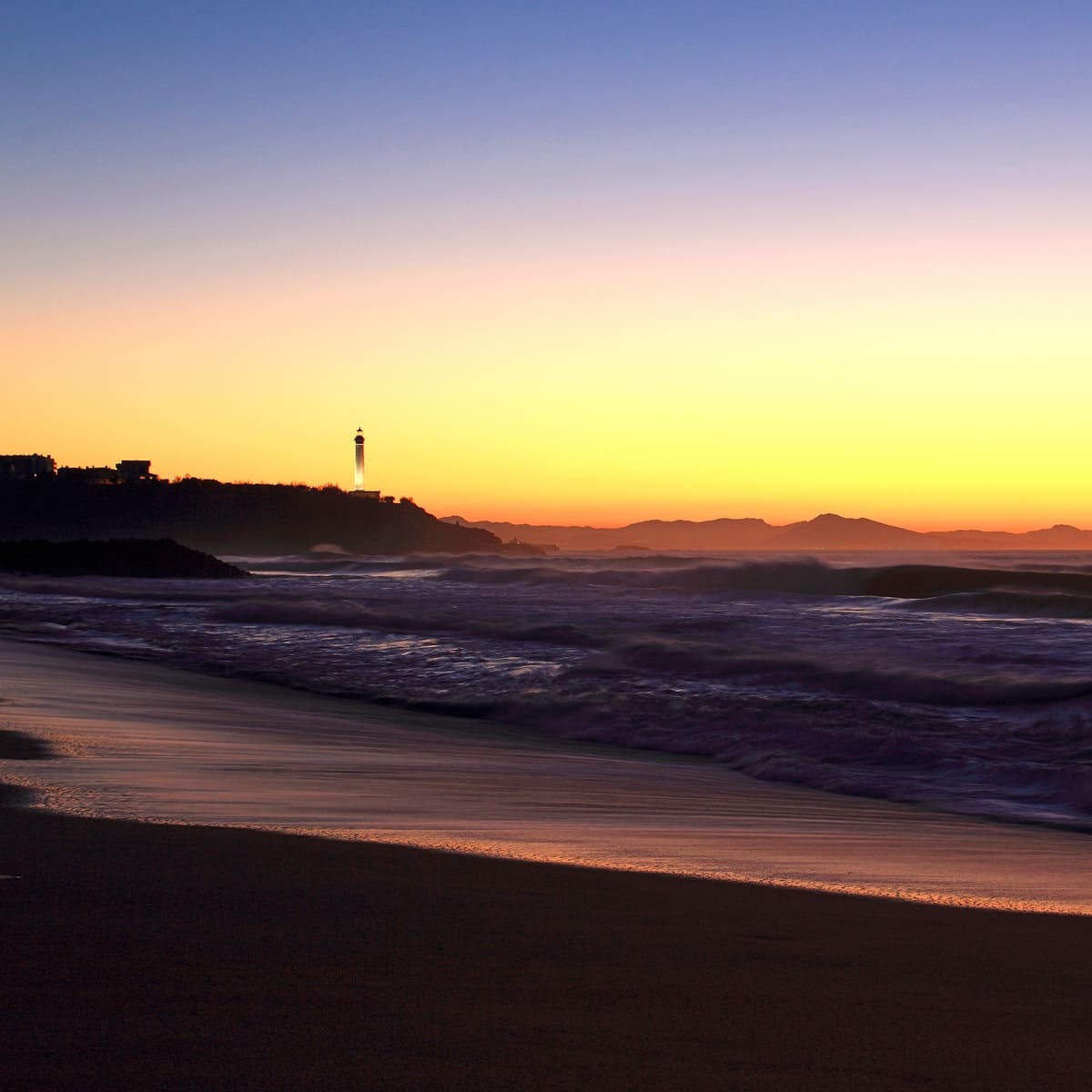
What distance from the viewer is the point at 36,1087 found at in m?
1.79

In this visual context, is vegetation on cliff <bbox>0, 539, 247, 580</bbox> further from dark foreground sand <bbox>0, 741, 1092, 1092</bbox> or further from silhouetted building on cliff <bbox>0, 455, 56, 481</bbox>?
silhouetted building on cliff <bbox>0, 455, 56, 481</bbox>

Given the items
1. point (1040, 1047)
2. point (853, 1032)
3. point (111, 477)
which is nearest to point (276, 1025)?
point (853, 1032)

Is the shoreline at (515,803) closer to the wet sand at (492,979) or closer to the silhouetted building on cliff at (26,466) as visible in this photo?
the wet sand at (492,979)

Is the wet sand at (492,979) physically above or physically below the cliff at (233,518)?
below

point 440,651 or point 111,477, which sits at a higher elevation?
point 111,477

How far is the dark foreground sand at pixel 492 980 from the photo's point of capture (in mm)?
1973

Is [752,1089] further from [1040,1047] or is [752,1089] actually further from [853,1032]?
[1040,1047]

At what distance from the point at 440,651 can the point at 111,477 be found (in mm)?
104994

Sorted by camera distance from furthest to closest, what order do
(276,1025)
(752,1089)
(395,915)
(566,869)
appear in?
(566,869)
(395,915)
(276,1025)
(752,1089)

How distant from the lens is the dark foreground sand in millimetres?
1973

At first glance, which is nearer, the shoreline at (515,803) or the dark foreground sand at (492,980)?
the dark foreground sand at (492,980)

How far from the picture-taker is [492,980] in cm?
243

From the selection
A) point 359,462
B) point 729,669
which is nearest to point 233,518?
point 359,462

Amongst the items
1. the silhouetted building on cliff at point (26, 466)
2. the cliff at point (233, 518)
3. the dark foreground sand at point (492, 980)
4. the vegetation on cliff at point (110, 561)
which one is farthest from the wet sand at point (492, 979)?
the silhouetted building on cliff at point (26, 466)
